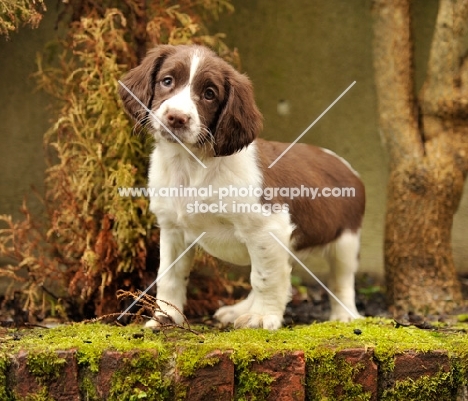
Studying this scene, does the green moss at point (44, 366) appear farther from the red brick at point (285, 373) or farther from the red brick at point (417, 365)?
the red brick at point (417, 365)

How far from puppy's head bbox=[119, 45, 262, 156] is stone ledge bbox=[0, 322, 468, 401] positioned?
3.36 feet

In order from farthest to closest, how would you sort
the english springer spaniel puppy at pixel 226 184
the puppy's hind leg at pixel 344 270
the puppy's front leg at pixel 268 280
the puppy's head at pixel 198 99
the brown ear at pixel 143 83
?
1. the puppy's hind leg at pixel 344 270
2. the puppy's front leg at pixel 268 280
3. the brown ear at pixel 143 83
4. the english springer spaniel puppy at pixel 226 184
5. the puppy's head at pixel 198 99

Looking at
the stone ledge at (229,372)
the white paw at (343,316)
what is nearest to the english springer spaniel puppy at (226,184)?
the white paw at (343,316)

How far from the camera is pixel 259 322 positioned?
13.8 feet

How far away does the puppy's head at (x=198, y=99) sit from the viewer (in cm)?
373

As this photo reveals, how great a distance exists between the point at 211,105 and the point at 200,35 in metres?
1.84

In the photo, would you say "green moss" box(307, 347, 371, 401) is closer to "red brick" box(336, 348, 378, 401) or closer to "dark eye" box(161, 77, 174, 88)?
"red brick" box(336, 348, 378, 401)

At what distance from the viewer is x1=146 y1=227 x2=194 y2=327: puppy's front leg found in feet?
14.3

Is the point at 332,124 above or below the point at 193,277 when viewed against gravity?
A: above

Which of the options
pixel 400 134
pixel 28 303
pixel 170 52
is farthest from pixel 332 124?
pixel 28 303

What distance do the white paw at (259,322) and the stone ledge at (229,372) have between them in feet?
1.98

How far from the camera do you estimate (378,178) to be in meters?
6.10

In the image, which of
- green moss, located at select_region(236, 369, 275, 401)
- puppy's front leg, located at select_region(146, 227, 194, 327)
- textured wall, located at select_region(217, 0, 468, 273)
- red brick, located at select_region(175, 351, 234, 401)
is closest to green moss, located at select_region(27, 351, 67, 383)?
red brick, located at select_region(175, 351, 234, 401)

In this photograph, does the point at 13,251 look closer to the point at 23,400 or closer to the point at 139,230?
the point at 139,230
